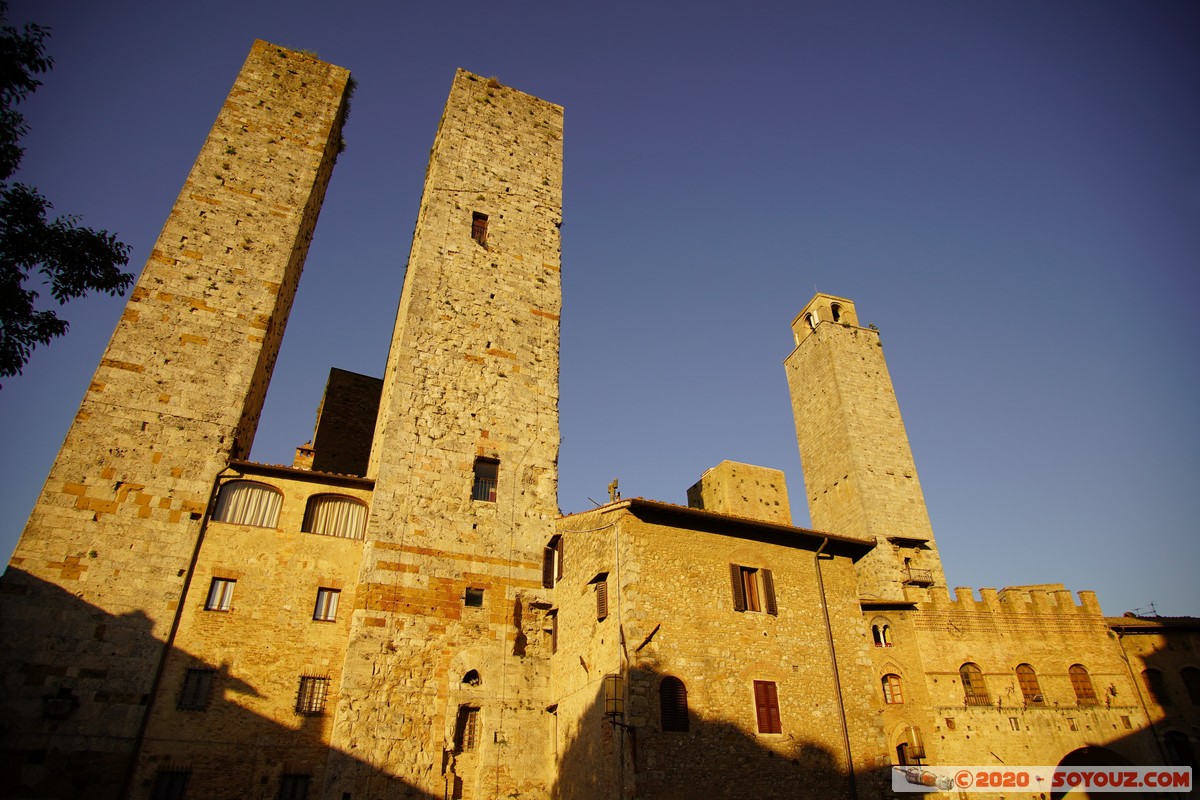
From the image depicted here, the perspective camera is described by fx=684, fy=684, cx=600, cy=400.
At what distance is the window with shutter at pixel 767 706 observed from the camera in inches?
547

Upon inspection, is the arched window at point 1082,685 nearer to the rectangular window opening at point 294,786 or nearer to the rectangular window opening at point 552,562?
the rectangular window opening at point 552,562

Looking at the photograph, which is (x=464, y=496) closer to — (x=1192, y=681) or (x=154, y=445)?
(x=154, y=445)

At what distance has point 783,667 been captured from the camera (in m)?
14.8

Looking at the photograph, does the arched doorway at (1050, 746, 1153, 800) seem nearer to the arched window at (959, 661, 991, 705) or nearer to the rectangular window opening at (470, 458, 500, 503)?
the arched window at (959, 661, 991, 705)

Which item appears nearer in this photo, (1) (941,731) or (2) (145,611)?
(2) (145,611)

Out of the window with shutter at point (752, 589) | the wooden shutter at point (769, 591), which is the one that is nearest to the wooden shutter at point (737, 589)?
the window with shutter at point (752, 589)

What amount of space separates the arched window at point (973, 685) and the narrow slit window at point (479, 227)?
63.8ft

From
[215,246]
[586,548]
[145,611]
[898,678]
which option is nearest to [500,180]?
[215,246]

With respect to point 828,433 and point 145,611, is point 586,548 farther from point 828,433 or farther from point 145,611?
point 828,433

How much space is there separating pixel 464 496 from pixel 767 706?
8.44 m

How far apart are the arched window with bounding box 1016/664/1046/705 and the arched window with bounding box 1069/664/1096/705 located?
3.85 feet

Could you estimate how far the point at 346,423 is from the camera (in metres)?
25.0

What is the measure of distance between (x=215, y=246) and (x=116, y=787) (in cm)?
1302

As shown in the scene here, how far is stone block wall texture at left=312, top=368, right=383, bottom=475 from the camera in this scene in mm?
24188
